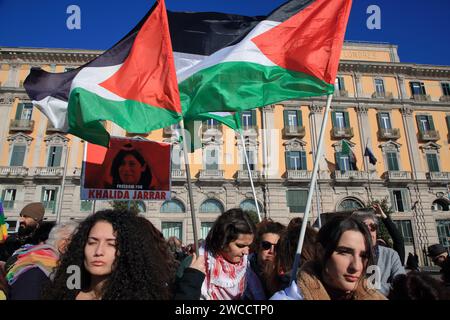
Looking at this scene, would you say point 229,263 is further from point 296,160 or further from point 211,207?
point 296,160

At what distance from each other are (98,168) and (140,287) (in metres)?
6.75

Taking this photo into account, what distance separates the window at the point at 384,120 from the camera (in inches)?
1056

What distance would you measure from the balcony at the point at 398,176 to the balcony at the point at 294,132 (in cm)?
710

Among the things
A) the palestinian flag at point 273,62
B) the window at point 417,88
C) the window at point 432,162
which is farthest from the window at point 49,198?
the window at point 417,88

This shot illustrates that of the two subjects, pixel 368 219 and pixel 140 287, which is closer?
pixel 140 287

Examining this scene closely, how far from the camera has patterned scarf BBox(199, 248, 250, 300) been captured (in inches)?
109

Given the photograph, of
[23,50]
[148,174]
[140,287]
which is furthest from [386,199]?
[23,50]

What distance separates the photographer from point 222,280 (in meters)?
2.80

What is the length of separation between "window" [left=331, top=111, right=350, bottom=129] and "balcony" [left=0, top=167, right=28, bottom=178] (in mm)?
23532

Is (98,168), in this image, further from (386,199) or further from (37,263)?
(386,199)

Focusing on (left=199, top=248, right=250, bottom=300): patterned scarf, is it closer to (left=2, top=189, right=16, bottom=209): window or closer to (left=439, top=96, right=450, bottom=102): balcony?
(left=2, top=189, right=16, bottom=209): window

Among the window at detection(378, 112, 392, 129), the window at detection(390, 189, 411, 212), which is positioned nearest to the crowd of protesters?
the window at detection(390, 189, 411, 212)

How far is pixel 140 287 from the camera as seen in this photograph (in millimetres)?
2105

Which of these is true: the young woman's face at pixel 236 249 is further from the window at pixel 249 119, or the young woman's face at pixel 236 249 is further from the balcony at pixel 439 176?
the balcony at pixel 439 176
